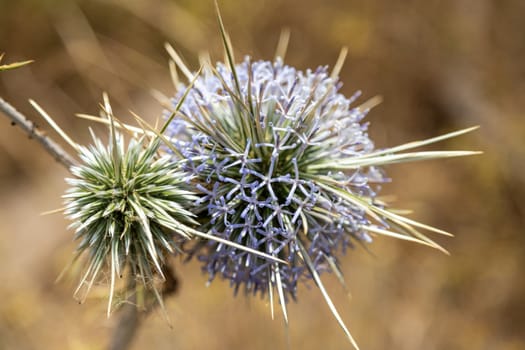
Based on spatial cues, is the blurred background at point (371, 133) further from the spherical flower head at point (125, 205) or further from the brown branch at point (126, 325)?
the spherical flower head at point (125, 205)

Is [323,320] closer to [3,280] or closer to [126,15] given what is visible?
[3,280]

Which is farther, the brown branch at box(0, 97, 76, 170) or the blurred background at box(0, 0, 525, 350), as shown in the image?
the blurred background at box(0, 0, 525, 350)

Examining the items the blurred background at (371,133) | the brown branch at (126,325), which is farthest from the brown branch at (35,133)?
the blurred background at (371,133)

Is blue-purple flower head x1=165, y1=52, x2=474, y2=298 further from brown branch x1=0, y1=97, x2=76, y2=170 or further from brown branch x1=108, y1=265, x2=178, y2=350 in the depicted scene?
brown branch x1=108, y1=265, x2=178, y2=350

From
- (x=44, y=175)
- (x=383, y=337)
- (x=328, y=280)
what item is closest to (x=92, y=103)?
(x=44, y=175)

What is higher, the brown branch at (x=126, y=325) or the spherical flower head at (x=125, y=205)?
the spherical flower head at (x=125, y=205)

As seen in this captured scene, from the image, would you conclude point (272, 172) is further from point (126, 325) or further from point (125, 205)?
point (126, 325)

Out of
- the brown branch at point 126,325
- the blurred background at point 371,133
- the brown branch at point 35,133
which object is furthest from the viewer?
the blurred background at point 371,133

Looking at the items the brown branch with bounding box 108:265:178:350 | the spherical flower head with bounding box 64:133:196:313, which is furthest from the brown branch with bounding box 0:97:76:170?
the brown branch with bounding box 108:265:178:350
